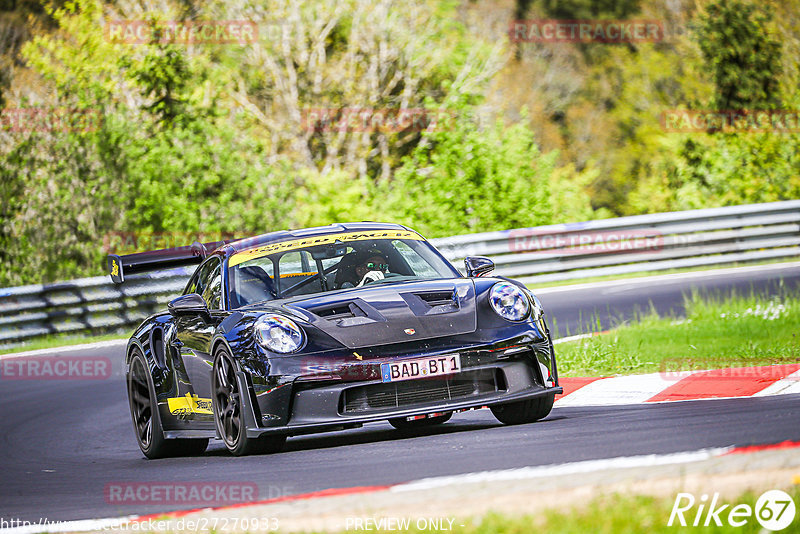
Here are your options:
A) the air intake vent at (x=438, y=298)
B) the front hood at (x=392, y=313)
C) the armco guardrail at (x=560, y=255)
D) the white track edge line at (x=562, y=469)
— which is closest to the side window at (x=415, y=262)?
the front hood at (x=392, y=313)

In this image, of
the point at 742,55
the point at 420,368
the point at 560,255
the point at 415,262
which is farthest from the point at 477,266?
the point at 742,55

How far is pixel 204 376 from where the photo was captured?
743cm

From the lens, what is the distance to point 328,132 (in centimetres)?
3095

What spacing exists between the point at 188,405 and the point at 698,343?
451cm

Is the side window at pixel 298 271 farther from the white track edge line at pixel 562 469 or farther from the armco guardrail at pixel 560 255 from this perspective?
the armco guardrail at pixel 560 255

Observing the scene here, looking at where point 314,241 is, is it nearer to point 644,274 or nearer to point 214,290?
point 214,290

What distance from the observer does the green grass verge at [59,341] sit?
15695 millimetres

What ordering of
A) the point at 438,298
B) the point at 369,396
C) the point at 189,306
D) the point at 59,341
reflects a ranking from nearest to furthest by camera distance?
the point at 369,396
the point at 438,298
the point at 189,306
the point at 59,341

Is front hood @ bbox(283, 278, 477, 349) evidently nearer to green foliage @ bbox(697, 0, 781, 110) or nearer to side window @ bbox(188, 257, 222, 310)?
side window @ bbox(188, 257, 222, 310)

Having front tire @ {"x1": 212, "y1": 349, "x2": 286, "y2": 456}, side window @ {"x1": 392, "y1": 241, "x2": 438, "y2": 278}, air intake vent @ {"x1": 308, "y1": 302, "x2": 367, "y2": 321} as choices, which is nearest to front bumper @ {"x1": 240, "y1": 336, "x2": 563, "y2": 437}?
front tire @ {"x1": 212, "y1": 349, "x2": 286, "y2": 456}

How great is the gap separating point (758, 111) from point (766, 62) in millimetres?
1354

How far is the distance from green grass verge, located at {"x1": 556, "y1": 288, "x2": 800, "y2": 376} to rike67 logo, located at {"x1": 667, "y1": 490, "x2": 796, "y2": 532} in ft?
16.8

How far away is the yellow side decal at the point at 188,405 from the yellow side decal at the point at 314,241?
89cm

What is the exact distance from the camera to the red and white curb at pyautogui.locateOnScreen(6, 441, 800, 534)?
4.92 m
